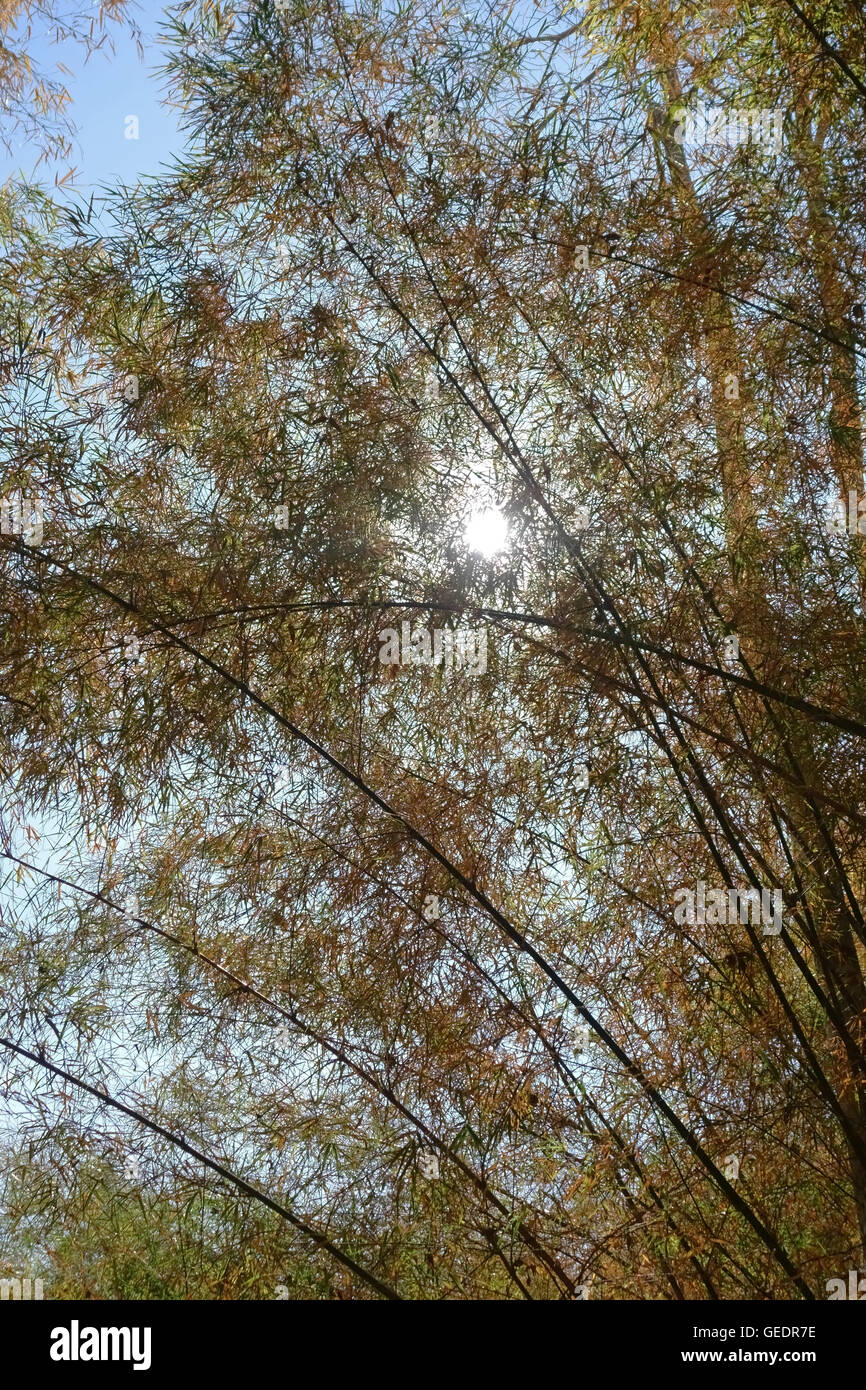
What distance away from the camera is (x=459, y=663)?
133 inches

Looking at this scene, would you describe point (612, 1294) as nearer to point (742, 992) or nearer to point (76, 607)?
point (742, 992)

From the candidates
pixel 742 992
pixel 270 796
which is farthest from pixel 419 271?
pixel 742 992

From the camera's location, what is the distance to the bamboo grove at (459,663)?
3068 millimetres

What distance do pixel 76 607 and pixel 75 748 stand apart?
41cm

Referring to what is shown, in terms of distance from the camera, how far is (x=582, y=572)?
10.4ft

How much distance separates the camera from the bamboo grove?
3068 millimetres

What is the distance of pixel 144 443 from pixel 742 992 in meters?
2.34

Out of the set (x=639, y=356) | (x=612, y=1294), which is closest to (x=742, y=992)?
(x=612, y=1294)

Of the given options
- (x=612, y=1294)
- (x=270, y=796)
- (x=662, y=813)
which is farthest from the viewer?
(x=270, y=796)
